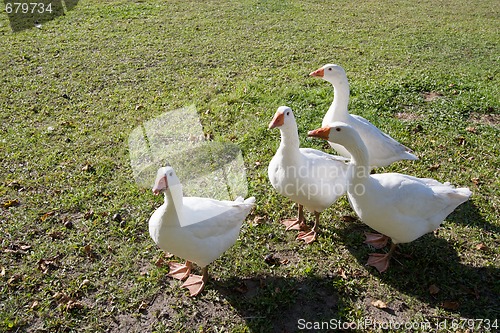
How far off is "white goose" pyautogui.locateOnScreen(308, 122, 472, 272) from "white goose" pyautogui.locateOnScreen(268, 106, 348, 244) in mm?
346

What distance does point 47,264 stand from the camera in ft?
14.5

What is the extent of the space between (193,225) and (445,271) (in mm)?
2468

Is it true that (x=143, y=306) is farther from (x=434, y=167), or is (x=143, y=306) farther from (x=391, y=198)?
(x=434, y=167)

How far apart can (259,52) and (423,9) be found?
6.11 m

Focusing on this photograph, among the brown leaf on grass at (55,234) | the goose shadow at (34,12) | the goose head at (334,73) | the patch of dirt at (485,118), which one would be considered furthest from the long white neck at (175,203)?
the goose shadow at (34,12)

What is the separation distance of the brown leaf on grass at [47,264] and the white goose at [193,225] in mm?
1230

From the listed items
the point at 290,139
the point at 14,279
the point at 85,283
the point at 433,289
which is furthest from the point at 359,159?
the point at 14,279

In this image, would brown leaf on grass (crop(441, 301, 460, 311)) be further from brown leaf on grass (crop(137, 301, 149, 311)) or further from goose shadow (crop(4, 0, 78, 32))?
goose shadow (crop(4, 0, 78, 32))

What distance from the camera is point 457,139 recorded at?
20.5 ft

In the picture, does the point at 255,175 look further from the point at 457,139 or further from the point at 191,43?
the point at 191,43

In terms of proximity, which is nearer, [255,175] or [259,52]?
[255,175]

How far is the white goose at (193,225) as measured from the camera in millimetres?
3762

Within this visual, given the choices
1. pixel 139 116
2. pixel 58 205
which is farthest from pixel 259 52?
pixel 58 205

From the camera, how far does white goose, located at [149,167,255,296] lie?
3762 millimetres
